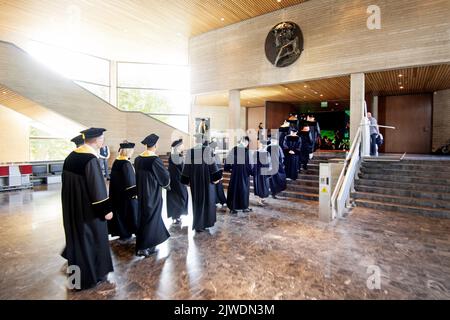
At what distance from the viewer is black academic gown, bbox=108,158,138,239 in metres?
4.21

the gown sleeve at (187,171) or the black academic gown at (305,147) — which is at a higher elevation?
the black academic gown at (305,147)

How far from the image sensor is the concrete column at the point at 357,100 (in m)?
8.75

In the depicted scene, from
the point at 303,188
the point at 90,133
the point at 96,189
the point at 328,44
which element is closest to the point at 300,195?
the point at 303,188

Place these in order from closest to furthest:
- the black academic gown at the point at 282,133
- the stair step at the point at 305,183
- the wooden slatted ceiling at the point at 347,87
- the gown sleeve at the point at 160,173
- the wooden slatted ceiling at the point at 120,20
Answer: the gown sleeve at the point at 160,173, the stair step at the point at 305,183, the black academic gown at the point at 282,133, the wooden slatted ceiling at the point at 347,87, the wooden slatted ceiling at the point at 120,20

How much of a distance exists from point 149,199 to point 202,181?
133 cm

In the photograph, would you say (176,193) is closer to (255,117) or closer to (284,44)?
(284,44)

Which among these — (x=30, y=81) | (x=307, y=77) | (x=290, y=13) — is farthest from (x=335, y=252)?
(x=30, y=81)

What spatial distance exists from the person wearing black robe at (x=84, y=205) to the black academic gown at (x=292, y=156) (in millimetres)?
6254

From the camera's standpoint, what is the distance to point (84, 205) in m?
2.87

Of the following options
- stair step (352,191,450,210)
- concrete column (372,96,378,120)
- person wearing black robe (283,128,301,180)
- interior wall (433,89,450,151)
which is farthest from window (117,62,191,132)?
interior wall (433,89,450,151)

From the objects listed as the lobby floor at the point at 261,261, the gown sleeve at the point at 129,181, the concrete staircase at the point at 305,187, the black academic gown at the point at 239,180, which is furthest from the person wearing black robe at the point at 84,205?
the concrete staircase at the point at 305,187

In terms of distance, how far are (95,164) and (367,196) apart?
6.51m

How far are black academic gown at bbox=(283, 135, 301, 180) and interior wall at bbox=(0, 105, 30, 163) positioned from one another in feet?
38.0

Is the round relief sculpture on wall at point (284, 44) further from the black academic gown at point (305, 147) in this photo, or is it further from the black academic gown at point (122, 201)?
the black academic gown at point (122, 201)
